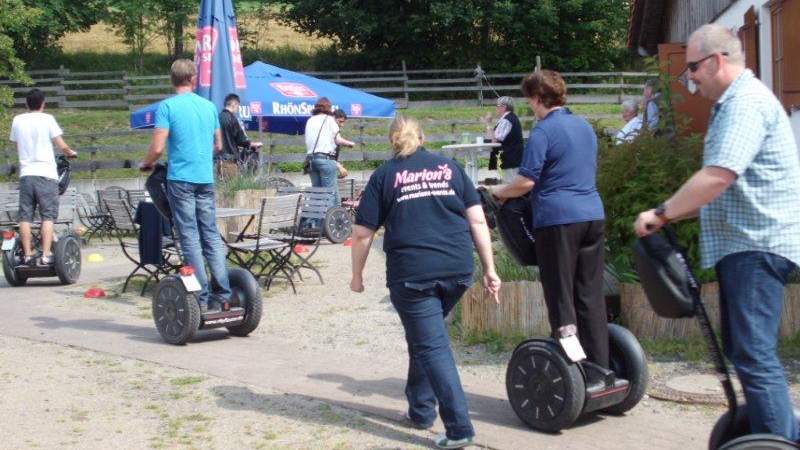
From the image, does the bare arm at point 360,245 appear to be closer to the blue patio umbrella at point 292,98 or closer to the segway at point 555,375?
the segway at point 555,375

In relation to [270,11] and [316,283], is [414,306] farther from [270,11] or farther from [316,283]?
[270,11]

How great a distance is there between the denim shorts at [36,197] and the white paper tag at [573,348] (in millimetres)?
7012

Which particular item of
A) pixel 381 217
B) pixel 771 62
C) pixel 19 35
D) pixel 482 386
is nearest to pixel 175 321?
pixel 482 386

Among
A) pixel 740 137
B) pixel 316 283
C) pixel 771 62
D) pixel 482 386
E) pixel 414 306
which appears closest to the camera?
pixel 740 137

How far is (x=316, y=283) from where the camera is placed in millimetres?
10914

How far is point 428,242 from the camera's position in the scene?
17.8 ft

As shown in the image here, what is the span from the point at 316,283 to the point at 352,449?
5.42 meters

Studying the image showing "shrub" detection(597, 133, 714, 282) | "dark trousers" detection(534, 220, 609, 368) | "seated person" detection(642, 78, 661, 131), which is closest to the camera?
"dark trousers" detection(534, 220, 609, 368)

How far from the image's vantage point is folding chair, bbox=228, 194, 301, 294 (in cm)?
1023

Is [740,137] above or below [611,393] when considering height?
above

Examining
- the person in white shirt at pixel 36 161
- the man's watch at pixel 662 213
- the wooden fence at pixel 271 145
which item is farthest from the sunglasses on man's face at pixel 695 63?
the wooden fence at pixel 271 145

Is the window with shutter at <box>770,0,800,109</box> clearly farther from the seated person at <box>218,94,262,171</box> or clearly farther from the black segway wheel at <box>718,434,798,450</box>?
the black segway wheel at <box>718,434,798,450</box>

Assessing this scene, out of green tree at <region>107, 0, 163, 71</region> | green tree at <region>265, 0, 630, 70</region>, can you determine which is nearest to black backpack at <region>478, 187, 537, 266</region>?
green tree at <region>265, 0, 630, 70</region>

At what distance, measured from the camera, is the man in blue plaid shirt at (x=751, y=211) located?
4047mm
